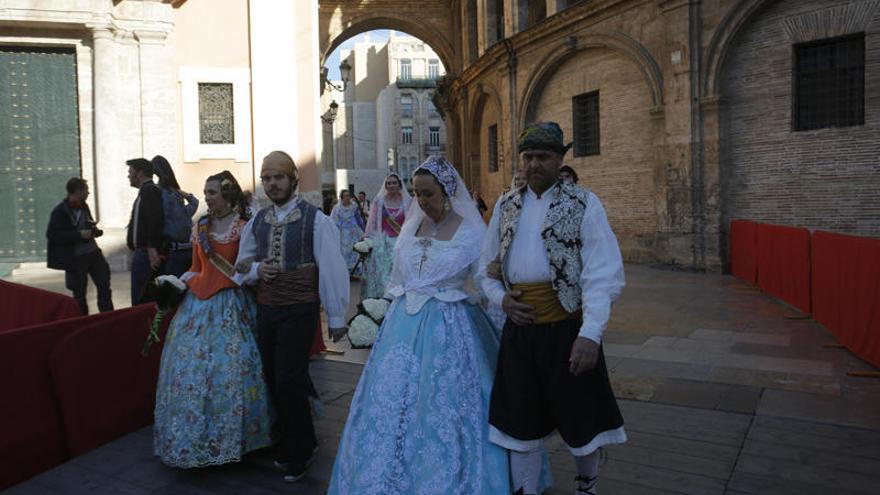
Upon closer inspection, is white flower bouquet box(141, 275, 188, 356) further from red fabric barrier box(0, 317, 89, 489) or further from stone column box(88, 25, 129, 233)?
stone column box(88, 25, 129, 233)

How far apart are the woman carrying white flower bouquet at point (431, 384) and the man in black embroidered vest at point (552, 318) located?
0.51 ft

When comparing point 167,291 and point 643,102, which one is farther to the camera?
point 643,102

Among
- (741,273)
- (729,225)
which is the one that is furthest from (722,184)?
(741,273)

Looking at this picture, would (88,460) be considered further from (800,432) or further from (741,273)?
A: (741,273)

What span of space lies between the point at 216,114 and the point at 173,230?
886 centimetres

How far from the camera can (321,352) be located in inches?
268

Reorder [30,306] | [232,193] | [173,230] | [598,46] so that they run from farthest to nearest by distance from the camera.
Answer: [598,46], [173,230], [30,306], [232,193]

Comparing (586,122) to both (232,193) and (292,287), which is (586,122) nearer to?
(232,193)

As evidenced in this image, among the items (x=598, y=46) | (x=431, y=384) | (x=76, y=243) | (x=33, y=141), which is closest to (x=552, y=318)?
(x=431, y=384)

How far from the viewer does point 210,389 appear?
3939 millimetres

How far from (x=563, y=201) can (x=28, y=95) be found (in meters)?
13.5

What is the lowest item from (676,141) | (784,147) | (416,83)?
(784,147)

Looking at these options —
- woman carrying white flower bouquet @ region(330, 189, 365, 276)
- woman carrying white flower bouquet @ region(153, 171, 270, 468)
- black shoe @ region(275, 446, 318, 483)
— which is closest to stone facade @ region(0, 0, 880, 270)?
woman carrying white flower bouquet @ region(330, 189, 365, 276)

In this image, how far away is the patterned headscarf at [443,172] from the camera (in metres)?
3.44
